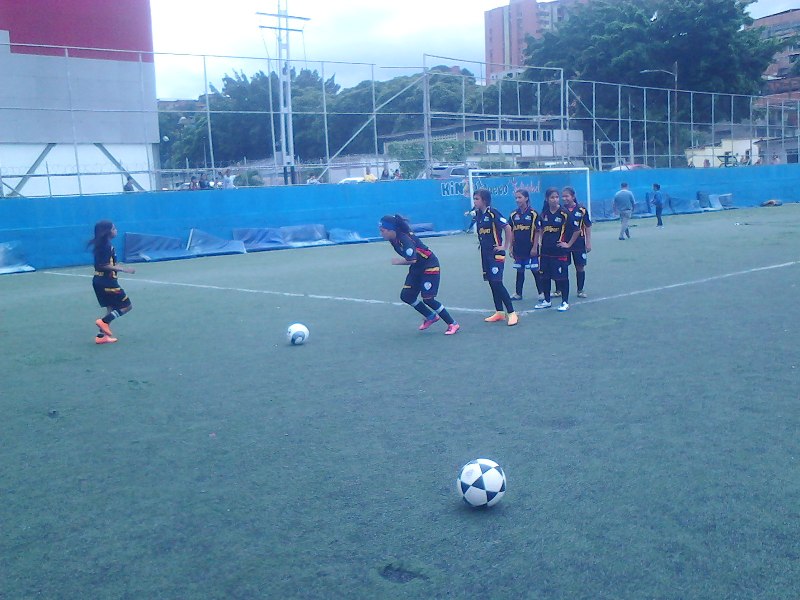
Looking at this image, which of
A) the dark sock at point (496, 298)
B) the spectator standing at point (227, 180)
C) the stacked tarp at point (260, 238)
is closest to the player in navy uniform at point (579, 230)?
the dark sock at point (496, 298)

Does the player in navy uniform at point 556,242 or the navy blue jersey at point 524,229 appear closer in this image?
the player in navy uniform at point 556,242

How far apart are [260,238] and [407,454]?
66.8ft

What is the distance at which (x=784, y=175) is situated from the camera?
42.1 meters

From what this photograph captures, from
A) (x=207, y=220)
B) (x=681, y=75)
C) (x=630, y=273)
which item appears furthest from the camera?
(x=681, y=75)

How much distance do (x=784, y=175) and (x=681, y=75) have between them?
32.8 feet

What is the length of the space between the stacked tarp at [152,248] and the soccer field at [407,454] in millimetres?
11106

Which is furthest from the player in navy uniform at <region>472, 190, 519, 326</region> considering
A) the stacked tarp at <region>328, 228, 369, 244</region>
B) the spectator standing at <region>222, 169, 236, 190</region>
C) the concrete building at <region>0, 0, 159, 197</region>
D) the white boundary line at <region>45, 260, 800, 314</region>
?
the concrete building at <region>0, 0, 159, 197</region>

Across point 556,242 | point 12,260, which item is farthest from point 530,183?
point 556,242

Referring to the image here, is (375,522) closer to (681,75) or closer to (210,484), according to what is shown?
(210,484)

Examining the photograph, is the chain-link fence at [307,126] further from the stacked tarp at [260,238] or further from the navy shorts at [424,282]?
the navy shorts at [424,282]

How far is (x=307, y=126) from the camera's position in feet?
112

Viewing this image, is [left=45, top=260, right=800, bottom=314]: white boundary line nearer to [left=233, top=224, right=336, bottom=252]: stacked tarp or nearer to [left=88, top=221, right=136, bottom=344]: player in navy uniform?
[left=88, top=221, right=136, bottom=344]: player in navy uniform

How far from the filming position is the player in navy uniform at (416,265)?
977 centimetres

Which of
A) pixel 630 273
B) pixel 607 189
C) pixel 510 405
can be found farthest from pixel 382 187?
pixel 510 405
